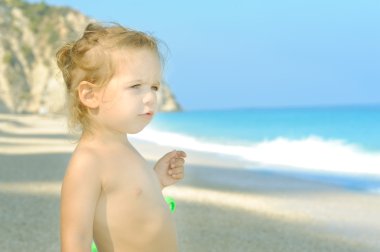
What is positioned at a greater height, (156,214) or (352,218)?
(156,214)

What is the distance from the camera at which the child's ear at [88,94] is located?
2326mm

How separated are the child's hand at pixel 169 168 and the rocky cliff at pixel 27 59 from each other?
240 feet

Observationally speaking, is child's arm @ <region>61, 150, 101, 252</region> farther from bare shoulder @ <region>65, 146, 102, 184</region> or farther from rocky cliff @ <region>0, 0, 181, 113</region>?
rocky cliff @ <region>0, 0, 181, 113</region>

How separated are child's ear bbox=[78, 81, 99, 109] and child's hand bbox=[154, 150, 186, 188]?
50 centimetres

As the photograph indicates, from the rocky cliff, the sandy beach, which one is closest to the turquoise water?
the sandy beach

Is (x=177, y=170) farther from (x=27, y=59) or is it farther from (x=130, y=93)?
(x=27, y=59)

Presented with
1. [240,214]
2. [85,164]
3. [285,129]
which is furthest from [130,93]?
[285,129]

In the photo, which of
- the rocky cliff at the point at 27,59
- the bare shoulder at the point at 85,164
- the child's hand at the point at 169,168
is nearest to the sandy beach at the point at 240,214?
the child's hand at the point at 169,168

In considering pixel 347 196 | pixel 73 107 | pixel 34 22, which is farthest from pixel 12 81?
pixel 73 107

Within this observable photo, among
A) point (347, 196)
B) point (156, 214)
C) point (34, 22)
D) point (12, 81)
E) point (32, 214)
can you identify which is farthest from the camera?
point (34, 22)

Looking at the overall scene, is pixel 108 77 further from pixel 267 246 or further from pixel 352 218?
pixel 352 218

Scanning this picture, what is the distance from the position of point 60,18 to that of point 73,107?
89047mm

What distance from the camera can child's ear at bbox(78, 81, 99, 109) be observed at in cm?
233

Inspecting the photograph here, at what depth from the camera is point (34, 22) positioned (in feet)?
283
